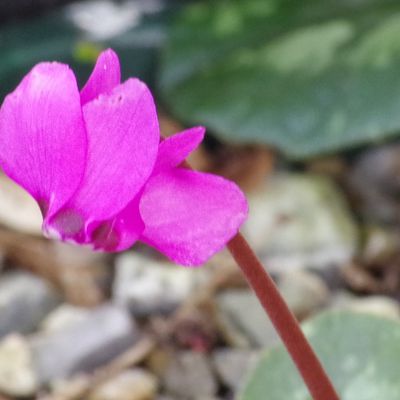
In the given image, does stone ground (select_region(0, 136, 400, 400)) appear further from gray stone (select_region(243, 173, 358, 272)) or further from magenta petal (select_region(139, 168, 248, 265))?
magenta petal (select_region(139, 168, 248, 265))

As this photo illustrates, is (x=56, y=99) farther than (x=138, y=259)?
No

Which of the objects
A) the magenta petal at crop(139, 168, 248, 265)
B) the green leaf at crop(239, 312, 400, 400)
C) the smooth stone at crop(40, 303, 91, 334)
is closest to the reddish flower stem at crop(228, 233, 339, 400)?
the magenta petal at crop(139, 168, 248, 265)

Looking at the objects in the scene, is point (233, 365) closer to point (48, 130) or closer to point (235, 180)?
point (235, 180)

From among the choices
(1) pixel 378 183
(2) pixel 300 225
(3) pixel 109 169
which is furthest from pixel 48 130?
(1) pixel 378 183

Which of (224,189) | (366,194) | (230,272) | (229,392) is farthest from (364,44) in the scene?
(224,189)

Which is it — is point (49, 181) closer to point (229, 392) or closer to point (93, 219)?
point (93, 219)
